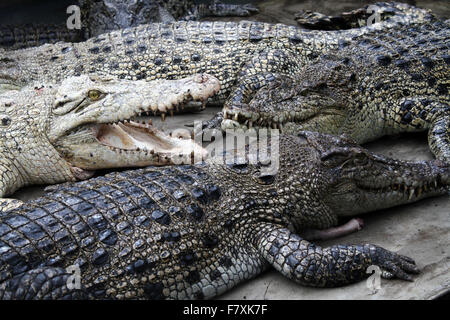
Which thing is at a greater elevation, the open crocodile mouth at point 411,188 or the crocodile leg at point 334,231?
the open crocodile mouth at point 411,188

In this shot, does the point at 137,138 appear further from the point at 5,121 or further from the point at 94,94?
the point at 5,121

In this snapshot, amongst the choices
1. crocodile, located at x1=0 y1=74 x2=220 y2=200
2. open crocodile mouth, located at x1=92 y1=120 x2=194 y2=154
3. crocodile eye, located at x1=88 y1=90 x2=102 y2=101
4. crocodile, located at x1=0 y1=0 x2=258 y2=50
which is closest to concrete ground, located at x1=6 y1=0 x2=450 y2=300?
crocodile, located at x1=0 y1=74 x2=220 y2=200

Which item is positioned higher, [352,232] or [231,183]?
[231,183]

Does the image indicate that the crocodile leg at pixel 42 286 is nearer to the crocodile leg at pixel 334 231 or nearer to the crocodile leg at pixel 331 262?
the crocodile leg at pixel 331 262

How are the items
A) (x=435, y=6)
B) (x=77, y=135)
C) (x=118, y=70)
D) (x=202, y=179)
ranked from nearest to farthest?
(x=202, y=179)
(x=77, y=135)
(x=118, y=70)
(x=435, y=6)

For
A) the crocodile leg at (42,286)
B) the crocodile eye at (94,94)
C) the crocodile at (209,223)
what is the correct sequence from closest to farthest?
the crocodile leg at (42,286) < the crocodile at (209,223) < the crocodile eye at (94,94)

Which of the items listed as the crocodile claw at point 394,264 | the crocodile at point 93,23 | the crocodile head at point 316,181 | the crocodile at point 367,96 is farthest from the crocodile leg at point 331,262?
the crocodile at point 93,23

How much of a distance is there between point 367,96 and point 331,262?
1.83 metres

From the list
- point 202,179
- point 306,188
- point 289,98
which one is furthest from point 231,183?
point 289,98

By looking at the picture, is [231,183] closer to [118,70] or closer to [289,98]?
[289,98]

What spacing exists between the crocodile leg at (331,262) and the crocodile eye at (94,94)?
173cm

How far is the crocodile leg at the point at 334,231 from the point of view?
3.36 meters

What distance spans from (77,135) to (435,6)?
489 centimetres

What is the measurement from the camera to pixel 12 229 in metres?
2.77
